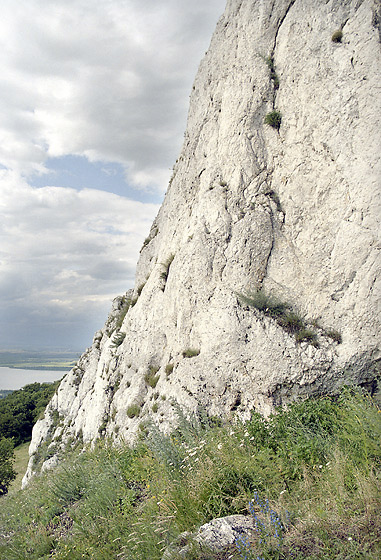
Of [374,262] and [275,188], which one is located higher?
[275,188]

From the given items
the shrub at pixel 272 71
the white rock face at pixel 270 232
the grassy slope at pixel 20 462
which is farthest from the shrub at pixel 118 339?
the grassy slope at pixel 20 462

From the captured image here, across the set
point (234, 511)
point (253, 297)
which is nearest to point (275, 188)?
point (253, 297)

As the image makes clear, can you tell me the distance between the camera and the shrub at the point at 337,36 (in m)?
11.0

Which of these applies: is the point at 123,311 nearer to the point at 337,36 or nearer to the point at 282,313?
the point at 282,313

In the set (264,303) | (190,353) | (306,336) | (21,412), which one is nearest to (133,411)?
(190,353)

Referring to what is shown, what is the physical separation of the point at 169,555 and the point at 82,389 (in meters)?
19.8

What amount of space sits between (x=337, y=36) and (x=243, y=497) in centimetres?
1403

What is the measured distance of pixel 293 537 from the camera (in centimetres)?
366

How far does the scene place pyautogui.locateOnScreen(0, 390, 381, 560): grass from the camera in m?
3.68

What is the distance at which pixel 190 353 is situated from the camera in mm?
11977

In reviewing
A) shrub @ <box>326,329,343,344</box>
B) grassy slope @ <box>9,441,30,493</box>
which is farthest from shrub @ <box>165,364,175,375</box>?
grassy slope @ <box>9,441,30,493</box>

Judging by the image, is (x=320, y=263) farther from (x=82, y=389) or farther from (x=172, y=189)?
(x=82, y=389)

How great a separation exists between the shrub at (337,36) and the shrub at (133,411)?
15.8 m

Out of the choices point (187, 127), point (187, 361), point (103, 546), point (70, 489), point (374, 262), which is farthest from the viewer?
point (187, 127)
